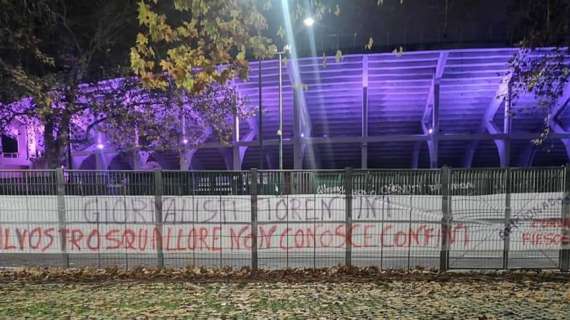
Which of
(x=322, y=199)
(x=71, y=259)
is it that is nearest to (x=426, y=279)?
(x=322, y=199)

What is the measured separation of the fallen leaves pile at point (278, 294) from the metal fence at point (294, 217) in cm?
37

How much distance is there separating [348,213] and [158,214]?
3354 millimetres

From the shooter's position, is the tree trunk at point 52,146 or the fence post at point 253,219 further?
the tree trunk at point 52,146

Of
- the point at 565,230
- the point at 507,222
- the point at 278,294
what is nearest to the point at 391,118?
the point at 565,230

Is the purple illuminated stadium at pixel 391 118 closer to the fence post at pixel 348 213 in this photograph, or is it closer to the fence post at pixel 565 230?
the fence post at pixel 348 213

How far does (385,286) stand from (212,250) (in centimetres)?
310

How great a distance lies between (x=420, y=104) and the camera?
1641 inches

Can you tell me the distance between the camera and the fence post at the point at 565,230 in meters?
6.75

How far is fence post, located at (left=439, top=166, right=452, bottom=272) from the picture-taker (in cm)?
678

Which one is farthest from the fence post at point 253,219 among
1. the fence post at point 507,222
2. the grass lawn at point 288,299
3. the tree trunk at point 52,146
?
the tree trunk at point 52,146

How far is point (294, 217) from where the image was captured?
7.05 meters

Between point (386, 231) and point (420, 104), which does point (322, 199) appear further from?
point (420, 104)

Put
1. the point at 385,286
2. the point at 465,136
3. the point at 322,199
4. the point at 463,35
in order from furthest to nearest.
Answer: the point at 465,136 → the point at 463,35 → the point at 322,199 → the point at 385,286

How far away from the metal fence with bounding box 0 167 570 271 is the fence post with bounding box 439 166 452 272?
0.7 inches
